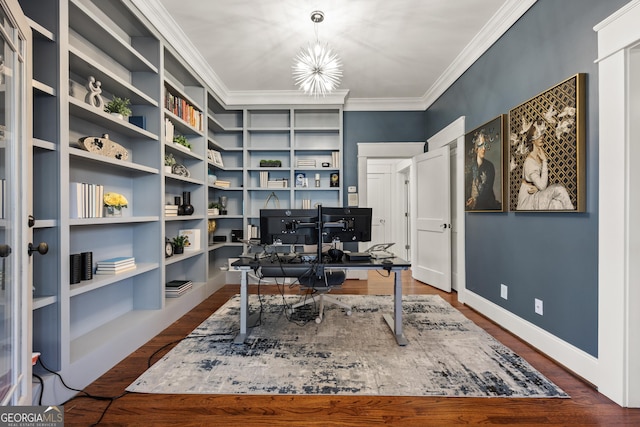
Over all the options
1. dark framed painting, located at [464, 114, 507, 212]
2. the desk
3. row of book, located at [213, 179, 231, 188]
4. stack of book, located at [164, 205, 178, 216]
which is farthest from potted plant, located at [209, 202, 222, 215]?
dark framed painting, located at [464, 114, 507, 212]

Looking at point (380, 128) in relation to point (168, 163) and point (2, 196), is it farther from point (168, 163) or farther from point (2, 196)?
point (2, 196)

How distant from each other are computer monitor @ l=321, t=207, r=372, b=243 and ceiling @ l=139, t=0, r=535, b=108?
1735mm

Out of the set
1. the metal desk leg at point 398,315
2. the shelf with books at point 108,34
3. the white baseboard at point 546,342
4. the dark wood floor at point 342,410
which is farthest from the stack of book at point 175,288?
the white baseboard at point 546,342

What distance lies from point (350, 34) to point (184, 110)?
6.47ft

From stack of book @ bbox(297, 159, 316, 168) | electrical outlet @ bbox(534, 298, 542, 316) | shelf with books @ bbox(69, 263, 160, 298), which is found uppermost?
stack of book @ bbox(297, 159, 316, 168)

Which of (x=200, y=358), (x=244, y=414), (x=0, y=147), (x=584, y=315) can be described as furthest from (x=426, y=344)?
(x=0, y=147)

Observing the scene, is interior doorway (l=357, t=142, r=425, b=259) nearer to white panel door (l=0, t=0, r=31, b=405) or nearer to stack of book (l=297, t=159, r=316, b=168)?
stack of book (l=297, t=159, r=316, b=168)

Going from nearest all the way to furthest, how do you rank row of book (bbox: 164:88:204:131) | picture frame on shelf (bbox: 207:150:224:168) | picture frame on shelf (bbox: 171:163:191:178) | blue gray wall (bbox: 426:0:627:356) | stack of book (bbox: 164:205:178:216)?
blue gray wall (bbox: 426:0:627:356) < stack of book (bbox: 164:205:178:216) < row of book (bbox: 164:88:204:131) < picture frame on shelf (bbox: 171:163:191:178) < picture frame on shelf (bbox: 207:150:224:168)

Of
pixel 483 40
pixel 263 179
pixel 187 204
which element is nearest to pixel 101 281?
pixel 187 204

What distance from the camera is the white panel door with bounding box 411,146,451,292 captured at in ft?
12.1

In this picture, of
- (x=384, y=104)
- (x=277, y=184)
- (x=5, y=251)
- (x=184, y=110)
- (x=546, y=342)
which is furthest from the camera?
(x=384, y=104)

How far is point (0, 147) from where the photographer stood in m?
1.25

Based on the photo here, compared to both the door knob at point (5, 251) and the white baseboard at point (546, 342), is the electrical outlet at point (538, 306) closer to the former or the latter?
the white baseboard at point (546, 342)

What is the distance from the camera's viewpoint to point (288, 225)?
2.27 metres
